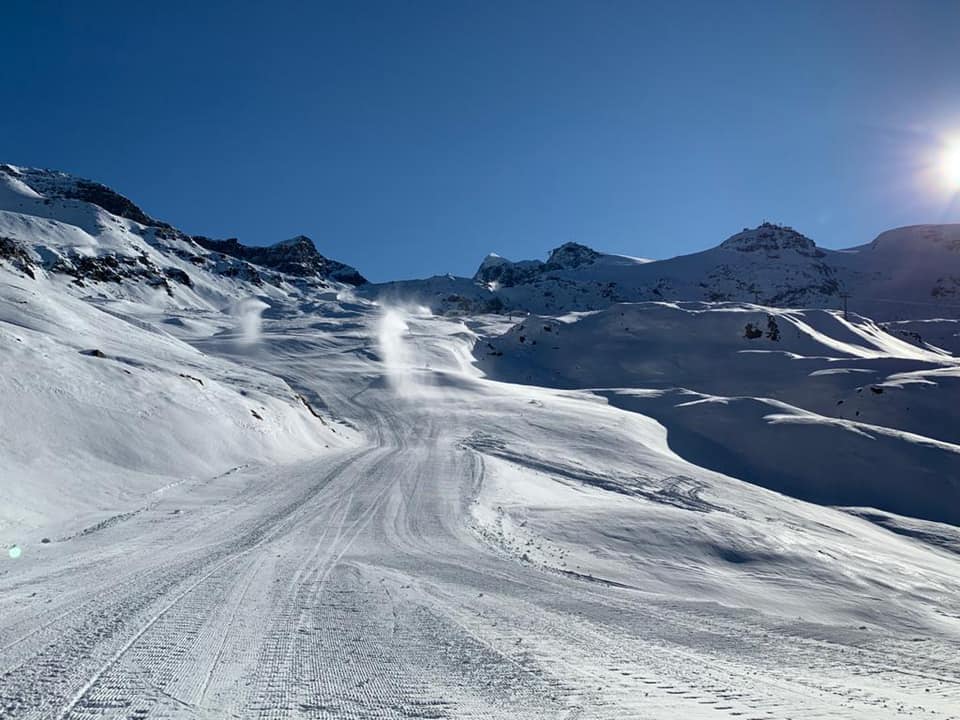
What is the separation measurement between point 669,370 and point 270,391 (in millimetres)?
38613

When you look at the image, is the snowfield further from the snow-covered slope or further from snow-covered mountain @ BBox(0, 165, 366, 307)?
snow-covered mountain @ BBox(0, 165, 366, 307)

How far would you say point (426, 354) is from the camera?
58.8m

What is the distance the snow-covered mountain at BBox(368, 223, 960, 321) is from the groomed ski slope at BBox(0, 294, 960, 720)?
105711 mm

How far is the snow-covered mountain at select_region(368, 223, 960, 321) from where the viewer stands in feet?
437

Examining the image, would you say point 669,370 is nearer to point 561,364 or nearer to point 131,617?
point 561,364

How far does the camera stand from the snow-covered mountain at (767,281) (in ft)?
437

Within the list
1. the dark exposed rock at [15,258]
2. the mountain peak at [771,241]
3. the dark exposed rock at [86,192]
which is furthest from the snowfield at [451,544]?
the mountain peak at [771,241]

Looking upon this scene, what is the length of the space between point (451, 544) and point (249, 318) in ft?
264

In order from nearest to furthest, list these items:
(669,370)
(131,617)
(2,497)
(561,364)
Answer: (131,617) → (2,497) → (669,370) → (561,364)

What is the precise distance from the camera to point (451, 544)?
11.3m

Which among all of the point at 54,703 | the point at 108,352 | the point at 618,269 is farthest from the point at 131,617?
the point at 618,269

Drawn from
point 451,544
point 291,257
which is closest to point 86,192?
point 291,257

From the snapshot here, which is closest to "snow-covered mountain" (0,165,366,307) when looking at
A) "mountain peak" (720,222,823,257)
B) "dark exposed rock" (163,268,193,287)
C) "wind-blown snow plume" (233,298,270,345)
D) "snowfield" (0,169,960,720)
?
"dark exposed rock" (163,268,193,287)

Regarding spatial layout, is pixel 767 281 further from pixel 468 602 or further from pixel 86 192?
pixel 86 192
